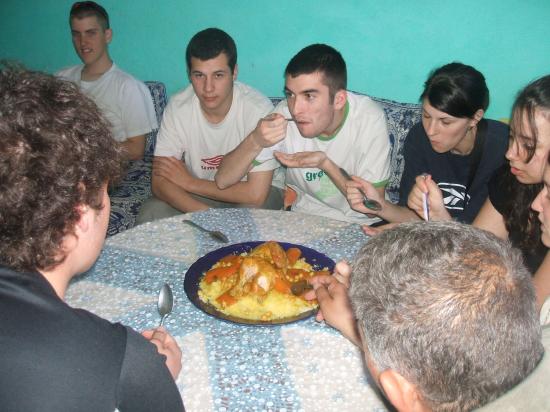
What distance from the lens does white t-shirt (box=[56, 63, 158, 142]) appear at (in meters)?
3.38

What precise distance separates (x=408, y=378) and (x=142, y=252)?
1.14m

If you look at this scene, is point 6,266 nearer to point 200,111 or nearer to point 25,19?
point 200,111

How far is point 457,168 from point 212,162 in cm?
133

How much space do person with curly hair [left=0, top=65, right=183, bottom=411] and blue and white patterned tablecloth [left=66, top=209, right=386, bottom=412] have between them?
188mm

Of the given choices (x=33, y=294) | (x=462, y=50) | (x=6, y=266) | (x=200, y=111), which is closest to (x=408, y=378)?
(x=33, y=294)

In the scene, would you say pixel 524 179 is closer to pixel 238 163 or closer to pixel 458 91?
pixel 458 91

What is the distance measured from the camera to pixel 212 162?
2.88 meters

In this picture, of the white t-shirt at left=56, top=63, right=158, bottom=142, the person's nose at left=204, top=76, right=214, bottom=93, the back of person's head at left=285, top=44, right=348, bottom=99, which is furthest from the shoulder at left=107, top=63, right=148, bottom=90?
the back of person's head at left=285, top=44, right=348, bottom=99

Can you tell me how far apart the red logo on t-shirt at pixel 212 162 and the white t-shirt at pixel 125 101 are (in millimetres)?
764

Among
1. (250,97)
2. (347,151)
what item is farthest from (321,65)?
(250,97)

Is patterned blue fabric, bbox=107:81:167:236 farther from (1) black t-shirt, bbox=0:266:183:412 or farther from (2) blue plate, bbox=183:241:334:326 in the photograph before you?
(1) black t-shirt, bbox=0:266:183:412

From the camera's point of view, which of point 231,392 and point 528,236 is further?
point 528,236

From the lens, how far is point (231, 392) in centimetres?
111

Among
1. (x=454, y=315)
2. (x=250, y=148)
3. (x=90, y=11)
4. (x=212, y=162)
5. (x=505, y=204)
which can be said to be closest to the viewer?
(x=454, y=315)
